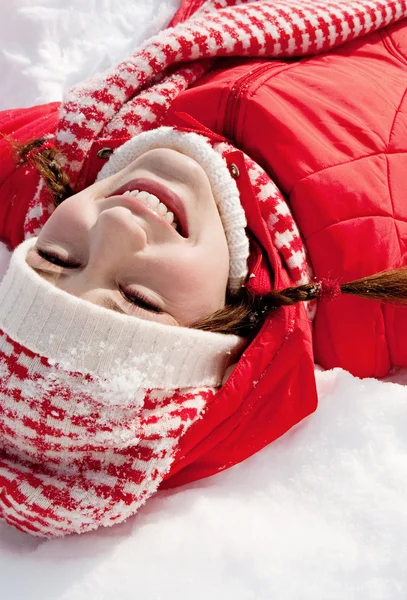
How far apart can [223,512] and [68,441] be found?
0.33 meters

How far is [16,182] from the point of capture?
4.87 feet

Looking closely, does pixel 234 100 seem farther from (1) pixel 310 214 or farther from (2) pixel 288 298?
(2) pixel 288 298

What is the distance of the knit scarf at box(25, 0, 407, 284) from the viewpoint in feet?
4.32

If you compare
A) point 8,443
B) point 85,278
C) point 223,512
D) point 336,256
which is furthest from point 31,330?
point 336,256

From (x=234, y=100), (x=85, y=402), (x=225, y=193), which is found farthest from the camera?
(x=234, y=100)

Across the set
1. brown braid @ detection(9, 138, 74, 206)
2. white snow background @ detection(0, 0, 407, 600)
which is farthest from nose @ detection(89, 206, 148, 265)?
white snow background @ detection(0, 0, 407, 600)

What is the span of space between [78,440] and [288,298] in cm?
45

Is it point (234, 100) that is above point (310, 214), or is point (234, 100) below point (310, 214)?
above

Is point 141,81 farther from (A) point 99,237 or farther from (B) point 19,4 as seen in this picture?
(B) point 19,4

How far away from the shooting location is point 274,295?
1.04 metres

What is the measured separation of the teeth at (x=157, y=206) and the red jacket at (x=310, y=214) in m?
0.17

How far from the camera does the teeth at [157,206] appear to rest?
41.1 inches

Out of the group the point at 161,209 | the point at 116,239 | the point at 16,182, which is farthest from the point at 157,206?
the point at 16,182

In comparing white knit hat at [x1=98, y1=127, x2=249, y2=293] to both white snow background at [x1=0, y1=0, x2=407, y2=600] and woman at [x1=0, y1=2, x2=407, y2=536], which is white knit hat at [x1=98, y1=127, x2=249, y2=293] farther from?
white snow background at [x1=0, y1=0, x2=407, y2=600]
